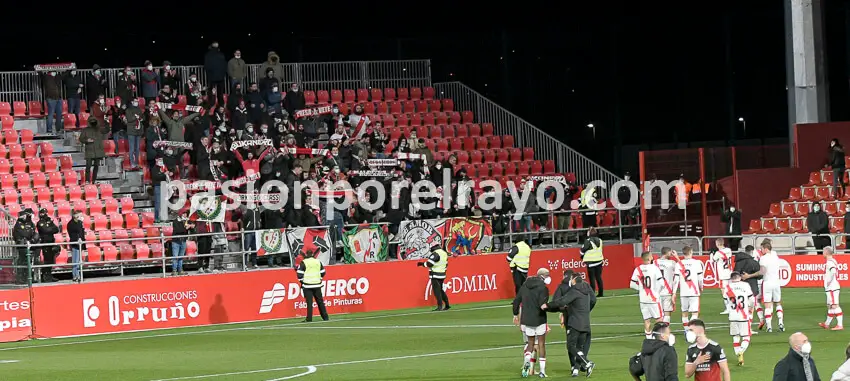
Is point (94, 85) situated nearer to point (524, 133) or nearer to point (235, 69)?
point (235, 69)

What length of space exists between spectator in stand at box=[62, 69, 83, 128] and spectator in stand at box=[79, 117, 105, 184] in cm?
227

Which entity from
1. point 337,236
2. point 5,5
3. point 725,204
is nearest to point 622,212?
point 725,204

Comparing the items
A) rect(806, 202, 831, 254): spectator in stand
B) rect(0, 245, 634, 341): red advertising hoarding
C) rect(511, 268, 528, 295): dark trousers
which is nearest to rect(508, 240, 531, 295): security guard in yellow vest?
rect(511, 268, 528, 295): dark trousers

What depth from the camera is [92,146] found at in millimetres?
35406

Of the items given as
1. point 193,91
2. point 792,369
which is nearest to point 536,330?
point 792,369

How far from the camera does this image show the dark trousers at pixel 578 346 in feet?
65.5

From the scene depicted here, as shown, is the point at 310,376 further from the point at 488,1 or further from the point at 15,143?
the point at 488,1

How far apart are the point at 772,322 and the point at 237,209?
575 inches

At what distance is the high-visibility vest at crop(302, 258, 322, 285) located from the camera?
3092cm

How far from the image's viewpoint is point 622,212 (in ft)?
135

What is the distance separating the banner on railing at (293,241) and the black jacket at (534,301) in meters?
13.8

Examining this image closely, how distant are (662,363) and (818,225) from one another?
24.5 m

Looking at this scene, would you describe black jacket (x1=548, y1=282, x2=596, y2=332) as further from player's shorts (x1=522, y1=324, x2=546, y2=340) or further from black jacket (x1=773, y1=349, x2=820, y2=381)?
black jacket (x1=773, y1=349, x2=820, y2=381)

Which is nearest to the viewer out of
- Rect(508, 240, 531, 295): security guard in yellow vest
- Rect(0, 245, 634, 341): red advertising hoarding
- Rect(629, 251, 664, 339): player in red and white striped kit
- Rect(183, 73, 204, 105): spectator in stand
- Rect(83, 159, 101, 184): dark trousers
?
Rect(629, 251, 664, 339): player in red and white striped kit
